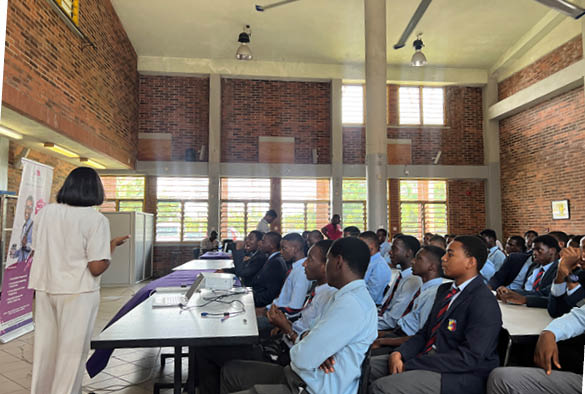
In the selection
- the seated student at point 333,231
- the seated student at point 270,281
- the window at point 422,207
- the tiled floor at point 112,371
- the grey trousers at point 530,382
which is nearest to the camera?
the grey trousers at point 530,382

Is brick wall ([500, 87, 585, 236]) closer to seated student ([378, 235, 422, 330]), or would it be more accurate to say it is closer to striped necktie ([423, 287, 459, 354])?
seated student ([378, 235, 422, 330])

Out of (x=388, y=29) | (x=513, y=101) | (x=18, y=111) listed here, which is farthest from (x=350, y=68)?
(x=18, y=111)

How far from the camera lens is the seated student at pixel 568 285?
2607 mm

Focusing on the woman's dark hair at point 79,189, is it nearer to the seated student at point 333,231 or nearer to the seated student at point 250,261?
the seated student at point 250,261

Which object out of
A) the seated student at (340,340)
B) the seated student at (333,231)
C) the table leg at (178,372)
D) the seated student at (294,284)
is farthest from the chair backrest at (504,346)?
the seated student at (333,231)

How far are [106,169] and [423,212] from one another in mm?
8474

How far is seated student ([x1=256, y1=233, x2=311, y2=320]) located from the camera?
3135mm

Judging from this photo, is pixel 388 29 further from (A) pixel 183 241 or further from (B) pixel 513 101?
(A) pixel 183 241

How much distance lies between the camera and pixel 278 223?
11.2 meters

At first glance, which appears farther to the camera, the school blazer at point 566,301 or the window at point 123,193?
the window at point 123,193

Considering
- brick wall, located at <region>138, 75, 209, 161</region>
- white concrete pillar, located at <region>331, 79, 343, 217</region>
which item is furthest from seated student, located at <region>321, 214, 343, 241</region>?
brick wall, located at <region>138, 75, 209, 161</region>

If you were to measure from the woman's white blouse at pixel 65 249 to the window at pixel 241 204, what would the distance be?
8.54 m

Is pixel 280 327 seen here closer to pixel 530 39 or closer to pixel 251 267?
pixel 251 267

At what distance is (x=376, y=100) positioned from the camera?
7918mm
